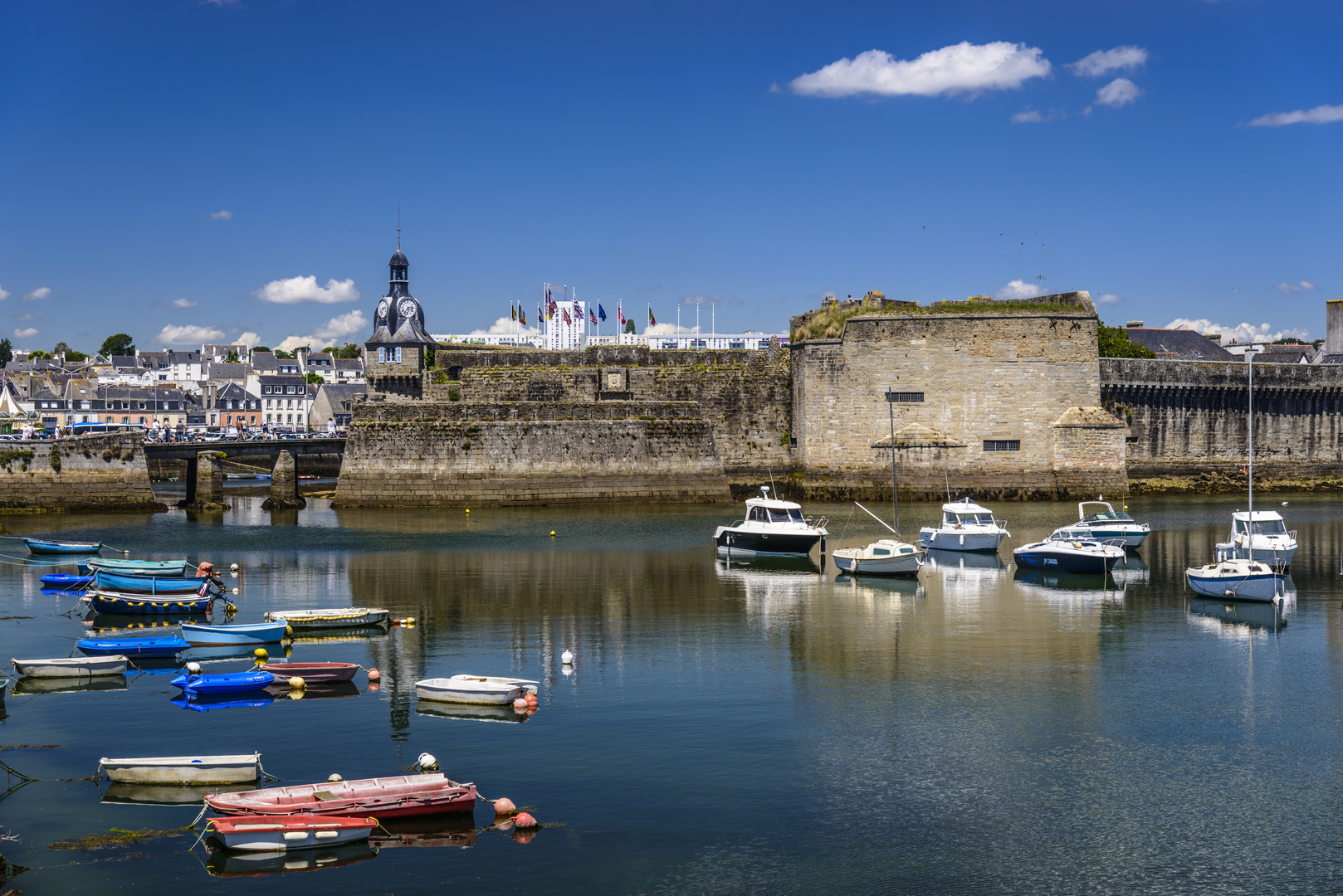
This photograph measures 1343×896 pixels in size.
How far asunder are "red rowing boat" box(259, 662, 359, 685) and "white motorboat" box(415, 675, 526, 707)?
166 cm

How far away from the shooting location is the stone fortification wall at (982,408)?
134ft

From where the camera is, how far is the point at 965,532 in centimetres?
2995

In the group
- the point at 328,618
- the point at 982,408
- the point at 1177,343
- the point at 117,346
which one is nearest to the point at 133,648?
the point at 328,618

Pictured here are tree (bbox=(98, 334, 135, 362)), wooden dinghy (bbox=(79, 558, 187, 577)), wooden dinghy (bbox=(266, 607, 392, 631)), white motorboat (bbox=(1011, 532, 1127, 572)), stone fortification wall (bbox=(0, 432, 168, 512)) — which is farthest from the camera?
tree (bbox=(98, 334, 135, 362))

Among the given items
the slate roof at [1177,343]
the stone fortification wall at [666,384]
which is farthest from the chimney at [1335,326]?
the stone fortification wall at [666,384]

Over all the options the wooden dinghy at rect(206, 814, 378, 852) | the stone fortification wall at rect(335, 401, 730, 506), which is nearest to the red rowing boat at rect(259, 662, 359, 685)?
the wooden dinghy at rect(206, 814, 378, 852)

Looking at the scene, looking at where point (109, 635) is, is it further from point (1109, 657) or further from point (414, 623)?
point (1109, 657)

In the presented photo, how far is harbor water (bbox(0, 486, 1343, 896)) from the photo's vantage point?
1064 centimetres

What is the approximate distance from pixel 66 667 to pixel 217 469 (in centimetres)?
2717

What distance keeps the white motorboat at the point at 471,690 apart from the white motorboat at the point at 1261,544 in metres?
15.5

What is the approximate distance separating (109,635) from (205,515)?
20975mm

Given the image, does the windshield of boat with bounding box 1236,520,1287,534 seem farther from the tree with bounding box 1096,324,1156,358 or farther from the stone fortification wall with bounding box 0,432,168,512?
the stone fortification wall with bounding box 0,432,168,512

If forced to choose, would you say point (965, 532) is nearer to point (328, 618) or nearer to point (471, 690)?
point (328, 618)

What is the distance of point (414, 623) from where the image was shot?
21.0 m
